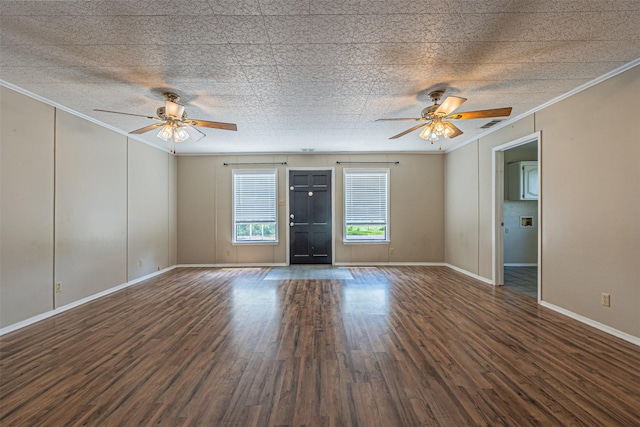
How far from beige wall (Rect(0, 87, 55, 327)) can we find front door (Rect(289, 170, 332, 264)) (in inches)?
160

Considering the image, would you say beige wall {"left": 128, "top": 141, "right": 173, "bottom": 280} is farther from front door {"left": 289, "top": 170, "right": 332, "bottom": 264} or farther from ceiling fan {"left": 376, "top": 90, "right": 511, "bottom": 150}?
ceiling fan {"left": 376, "top": 90, "right": 511, "bottom": 150}

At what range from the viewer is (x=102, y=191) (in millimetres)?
4211

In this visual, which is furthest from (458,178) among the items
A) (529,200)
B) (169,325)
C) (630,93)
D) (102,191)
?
(102,191)

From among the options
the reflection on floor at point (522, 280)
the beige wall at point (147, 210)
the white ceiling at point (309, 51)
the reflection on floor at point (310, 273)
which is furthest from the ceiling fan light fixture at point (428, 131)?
the beige wall at point (147, 210)

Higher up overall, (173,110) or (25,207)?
(173,110)

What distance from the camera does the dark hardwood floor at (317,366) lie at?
170cm

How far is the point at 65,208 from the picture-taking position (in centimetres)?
357

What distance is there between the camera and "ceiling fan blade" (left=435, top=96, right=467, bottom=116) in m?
2.85

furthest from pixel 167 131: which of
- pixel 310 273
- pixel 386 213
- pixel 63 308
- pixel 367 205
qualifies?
pixel 386 213

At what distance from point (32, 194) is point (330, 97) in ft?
11.7

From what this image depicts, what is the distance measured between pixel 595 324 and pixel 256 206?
5752 mm

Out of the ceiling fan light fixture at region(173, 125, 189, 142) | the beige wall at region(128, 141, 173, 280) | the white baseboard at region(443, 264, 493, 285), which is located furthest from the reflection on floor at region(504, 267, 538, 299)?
the beige wall at region(128, 141, 173, 280)

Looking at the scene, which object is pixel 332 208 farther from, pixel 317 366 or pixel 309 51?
pixel 317 366

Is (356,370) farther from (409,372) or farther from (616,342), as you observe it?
(616,342)
